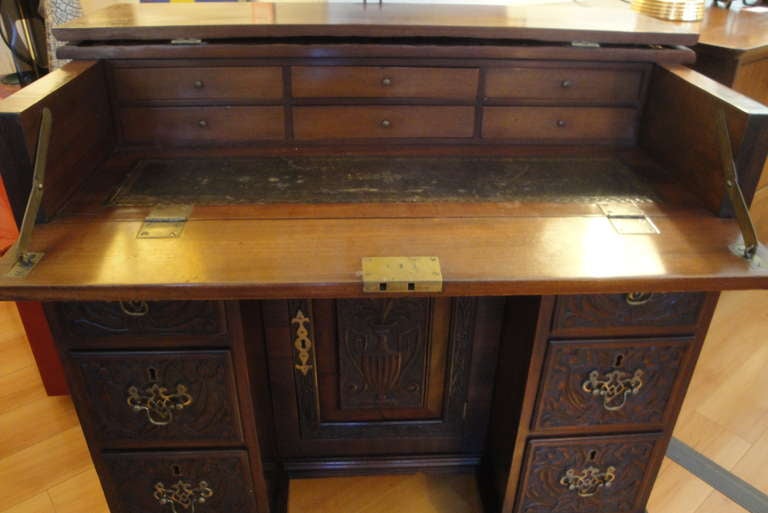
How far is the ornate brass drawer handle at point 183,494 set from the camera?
1.24 m

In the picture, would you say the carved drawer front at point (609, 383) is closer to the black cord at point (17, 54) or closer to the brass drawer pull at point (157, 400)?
the brass drawer pull at point (157, 400)

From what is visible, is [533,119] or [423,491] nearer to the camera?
[533,119]

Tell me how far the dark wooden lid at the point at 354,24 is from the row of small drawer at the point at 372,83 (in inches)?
2.5

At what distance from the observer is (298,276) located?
885mm

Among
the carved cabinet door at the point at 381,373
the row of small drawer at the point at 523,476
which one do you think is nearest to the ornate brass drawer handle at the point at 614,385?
the row of small drawer at the point at 523,476

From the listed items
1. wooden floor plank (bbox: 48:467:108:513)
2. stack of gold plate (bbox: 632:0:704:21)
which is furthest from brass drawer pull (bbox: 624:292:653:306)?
wooden floor plank (bbox: 48:467:108:513)

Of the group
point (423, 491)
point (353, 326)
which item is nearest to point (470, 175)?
point (353, 326)

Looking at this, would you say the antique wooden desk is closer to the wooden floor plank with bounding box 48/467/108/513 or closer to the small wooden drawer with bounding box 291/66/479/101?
the small wooden drawer with bounding box 291/66/479/101

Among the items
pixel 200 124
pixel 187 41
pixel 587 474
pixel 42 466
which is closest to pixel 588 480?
pixel 587 474

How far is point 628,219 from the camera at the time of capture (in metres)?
1.04

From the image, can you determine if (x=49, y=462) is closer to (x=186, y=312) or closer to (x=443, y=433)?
(x=186, y=312)

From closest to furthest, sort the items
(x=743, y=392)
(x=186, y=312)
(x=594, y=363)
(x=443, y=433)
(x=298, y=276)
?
(x=298, y=276), (x=186, y=312), (x=594, y=363), (x=443, y=433), (x=743, y=392)

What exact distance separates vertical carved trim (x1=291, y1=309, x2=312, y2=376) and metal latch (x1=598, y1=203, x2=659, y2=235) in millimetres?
645

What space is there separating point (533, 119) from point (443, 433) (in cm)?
80
